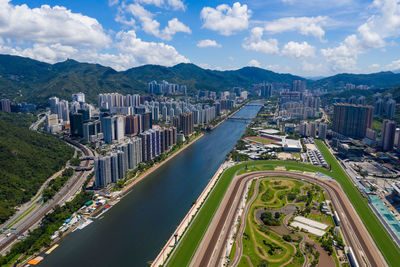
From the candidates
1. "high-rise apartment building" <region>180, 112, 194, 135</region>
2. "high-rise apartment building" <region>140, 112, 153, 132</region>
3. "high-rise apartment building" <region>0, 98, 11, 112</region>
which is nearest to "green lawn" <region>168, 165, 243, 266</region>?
"high-rise apartment building" <region>180, 112, 194, 135</region>

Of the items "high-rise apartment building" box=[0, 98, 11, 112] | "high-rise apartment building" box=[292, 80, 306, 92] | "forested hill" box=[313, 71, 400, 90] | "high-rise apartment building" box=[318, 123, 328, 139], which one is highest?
"forested hill" box=[313, 71, 400, 90]

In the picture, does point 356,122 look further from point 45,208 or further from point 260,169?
point 45,208

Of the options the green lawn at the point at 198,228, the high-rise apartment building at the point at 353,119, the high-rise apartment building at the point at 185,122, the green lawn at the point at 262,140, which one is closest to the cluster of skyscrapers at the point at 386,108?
the high-rise apartment building at the point at 353,119

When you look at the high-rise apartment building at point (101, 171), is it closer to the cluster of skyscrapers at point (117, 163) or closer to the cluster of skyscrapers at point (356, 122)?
the cluster of skyscrapers at point (117, 163)

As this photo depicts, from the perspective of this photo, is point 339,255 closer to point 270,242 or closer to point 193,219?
point 270,242

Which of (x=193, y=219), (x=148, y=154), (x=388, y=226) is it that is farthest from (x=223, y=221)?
(x=148, y=154)

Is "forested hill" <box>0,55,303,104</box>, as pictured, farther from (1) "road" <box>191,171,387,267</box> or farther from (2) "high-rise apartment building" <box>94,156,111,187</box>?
(1) "road" <box>191,171,387,267</box>
